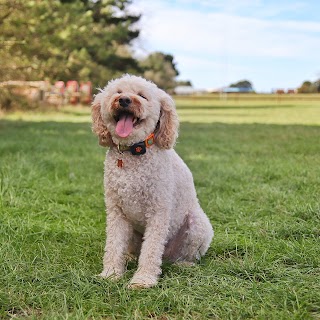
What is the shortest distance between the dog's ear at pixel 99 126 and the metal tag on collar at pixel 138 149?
196mm

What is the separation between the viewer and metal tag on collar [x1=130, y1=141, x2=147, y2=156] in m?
3.09

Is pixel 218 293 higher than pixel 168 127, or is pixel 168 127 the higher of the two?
pixel 168 127

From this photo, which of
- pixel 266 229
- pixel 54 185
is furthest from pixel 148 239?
pixel 54 185

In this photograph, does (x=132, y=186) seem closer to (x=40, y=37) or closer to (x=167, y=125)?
(x=167, y=125)

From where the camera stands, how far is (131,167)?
3.10 m

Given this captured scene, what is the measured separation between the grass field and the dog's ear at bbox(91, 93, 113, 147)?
30.7 inches

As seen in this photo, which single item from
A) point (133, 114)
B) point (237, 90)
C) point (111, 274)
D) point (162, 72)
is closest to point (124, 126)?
point (133, 114)

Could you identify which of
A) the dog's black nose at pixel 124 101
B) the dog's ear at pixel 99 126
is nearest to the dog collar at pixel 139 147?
the dog's ear at pixel 99 126

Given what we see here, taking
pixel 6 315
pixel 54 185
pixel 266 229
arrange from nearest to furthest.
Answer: pixel 6 315 < pixel 266 229 < pixel 54 185

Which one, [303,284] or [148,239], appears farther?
[148,239]

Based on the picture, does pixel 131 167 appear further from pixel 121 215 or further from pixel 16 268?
pixel 16 268

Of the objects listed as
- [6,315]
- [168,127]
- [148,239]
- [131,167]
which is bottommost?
[6,315]

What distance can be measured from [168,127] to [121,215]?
2.01 feet

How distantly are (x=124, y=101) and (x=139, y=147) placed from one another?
32 cm
